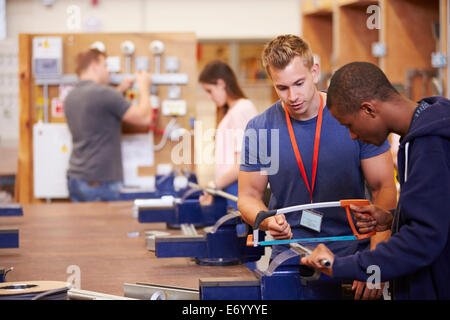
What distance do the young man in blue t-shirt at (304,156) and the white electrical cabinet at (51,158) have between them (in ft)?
12.1

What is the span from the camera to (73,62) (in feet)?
18.7

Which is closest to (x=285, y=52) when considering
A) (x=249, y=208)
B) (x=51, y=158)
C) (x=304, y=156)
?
(x=304, y=156)

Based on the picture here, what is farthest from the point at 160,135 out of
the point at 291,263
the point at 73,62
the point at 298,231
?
the point at 291,263

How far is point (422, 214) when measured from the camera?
1311 mm

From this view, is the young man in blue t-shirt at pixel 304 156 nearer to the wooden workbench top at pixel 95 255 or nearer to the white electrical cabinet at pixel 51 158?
the wooden workbench top at pixel 95 255

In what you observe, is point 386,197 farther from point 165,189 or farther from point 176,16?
point 176,16

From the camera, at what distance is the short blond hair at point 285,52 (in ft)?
6.87

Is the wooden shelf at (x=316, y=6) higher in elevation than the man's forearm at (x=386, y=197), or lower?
higher

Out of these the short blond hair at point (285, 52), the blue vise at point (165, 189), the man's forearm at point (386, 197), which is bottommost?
the blue vise at point (165, 189)

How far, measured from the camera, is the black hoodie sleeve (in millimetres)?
1308

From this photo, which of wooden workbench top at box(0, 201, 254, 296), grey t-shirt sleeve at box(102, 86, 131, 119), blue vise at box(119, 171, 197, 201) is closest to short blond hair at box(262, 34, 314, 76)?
wooden workbench top at box(0, 201, 254, 296)

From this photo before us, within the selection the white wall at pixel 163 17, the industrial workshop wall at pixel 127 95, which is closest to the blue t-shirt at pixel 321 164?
the industrial workshop wall at pixel 127 95

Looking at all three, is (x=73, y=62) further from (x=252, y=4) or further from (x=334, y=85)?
(x=334, y=85)
